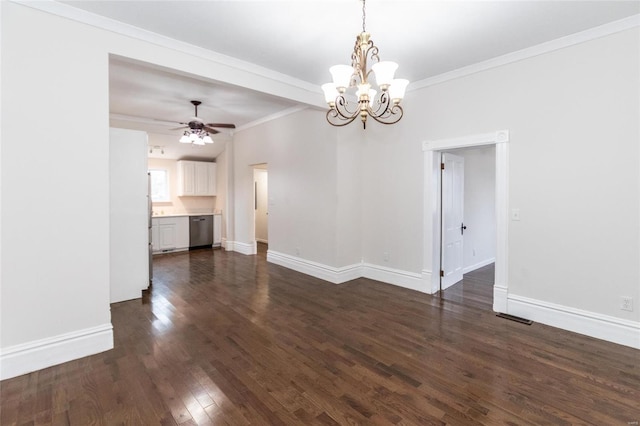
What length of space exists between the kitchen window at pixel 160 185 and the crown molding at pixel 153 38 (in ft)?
18.4

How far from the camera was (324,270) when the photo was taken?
5234 mm

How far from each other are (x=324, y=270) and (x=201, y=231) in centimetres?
447

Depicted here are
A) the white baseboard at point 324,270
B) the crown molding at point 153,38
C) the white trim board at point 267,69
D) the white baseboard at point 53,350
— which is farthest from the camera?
the white baseboard at point 324,270

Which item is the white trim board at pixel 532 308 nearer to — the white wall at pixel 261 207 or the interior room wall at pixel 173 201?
the white wall at pixel 261 207

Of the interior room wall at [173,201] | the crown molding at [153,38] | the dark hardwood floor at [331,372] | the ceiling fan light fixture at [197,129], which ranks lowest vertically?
the dark hardwood floor at [331,372]

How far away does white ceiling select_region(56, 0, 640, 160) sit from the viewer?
2.65 metres

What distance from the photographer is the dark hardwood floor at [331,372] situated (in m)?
2.04

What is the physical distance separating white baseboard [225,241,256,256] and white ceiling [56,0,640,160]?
13.9ft

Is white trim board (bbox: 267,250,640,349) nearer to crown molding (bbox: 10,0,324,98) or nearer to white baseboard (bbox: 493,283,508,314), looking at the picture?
white baseboard (bbox: 493,283,508,314)

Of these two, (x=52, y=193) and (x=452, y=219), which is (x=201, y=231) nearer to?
(x=52, y=193)

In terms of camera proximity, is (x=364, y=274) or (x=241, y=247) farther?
(x=241, y=247)

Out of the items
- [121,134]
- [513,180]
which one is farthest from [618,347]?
[121,134]

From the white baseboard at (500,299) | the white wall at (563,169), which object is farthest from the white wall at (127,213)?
the white baseboard at (500,299)

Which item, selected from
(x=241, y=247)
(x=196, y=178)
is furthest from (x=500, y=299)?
(x=196, y=178)
